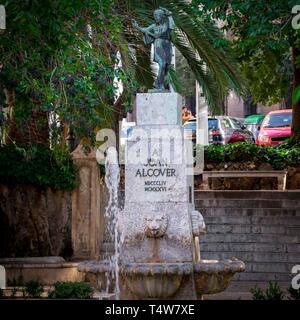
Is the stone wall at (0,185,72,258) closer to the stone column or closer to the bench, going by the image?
the stone column

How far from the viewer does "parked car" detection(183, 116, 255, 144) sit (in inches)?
1325

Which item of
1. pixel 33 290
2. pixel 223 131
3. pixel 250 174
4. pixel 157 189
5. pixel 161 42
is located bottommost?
pixel 33 290

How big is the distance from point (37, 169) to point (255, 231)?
4.51 metres

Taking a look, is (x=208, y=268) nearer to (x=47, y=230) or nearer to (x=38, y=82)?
(x=38, y=82)

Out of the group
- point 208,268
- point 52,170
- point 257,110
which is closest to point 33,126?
point 52,170

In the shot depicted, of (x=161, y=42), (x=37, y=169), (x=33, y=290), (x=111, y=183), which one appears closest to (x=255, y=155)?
(x=111, y=183)

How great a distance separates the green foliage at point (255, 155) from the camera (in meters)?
26.1

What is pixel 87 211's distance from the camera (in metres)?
20.3

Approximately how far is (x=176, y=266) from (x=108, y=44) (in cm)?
616

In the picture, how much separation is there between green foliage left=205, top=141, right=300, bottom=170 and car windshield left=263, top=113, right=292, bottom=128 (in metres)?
7.40

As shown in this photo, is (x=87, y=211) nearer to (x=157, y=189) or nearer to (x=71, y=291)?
(x=71, y=291)

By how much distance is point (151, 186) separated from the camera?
13.9 metres

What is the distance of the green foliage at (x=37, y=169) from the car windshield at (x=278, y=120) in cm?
1505

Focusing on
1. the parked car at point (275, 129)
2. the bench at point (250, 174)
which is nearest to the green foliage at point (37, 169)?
the bench at point (250, 174)
